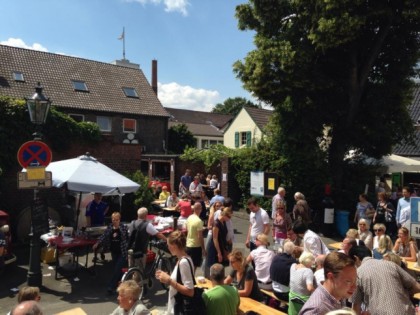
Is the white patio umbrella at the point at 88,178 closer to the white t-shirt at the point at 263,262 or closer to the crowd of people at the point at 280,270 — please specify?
the crowd of people at the point at 280,270

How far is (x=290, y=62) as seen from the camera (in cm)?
1367

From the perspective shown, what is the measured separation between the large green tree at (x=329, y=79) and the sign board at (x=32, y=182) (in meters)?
9.21

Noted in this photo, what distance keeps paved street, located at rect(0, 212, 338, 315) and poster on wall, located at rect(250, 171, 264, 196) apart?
758cm

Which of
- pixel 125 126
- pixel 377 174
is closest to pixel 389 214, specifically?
pixel 377 174

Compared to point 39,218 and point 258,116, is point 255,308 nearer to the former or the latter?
point 39,218

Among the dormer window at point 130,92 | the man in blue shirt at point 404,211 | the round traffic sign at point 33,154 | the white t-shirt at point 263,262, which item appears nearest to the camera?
the white t-shirt at point 263,262

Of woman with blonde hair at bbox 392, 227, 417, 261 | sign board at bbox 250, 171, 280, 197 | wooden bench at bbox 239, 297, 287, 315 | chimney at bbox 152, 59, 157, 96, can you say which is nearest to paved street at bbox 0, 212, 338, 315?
wooden bench at bbox 239, 297, 287, 315

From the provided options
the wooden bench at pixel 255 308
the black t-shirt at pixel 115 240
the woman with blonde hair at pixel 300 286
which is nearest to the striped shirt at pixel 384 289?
the woman with blonde hair at pixel 300 286

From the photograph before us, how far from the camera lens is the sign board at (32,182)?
7438 mm

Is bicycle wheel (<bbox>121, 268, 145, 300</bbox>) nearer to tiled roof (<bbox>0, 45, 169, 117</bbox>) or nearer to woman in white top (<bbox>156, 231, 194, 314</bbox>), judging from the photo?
woman in white top (<bbox>156, 231, 194, 314</bbox>)

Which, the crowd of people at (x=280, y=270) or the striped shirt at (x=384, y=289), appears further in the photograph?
the striped shirt at (x=384, y=289)

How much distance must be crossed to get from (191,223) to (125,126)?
23106mm

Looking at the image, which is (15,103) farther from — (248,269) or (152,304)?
(248,269)

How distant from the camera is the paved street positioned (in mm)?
6922
